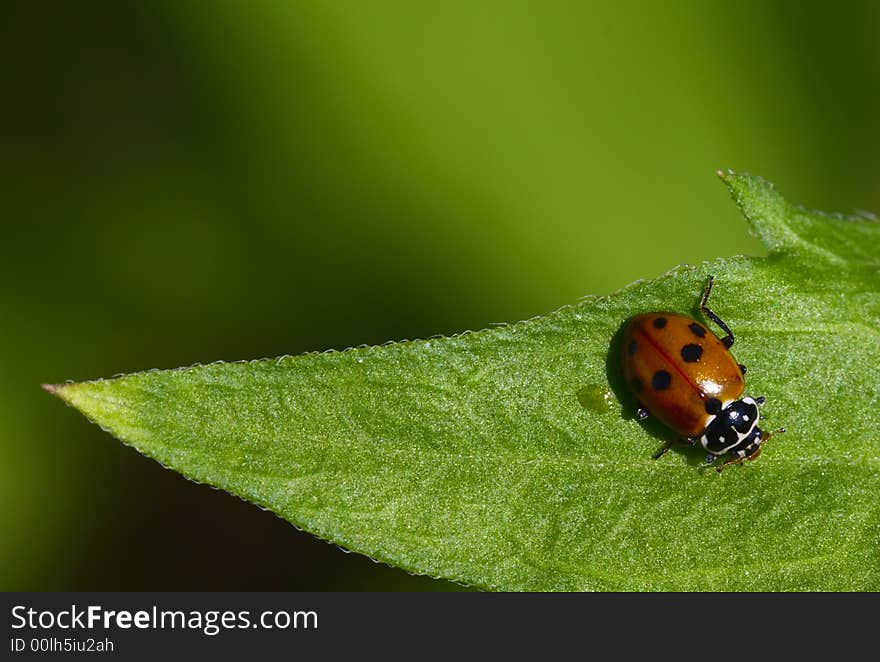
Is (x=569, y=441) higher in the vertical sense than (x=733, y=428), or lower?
lower

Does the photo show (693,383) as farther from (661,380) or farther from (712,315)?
(712,315)

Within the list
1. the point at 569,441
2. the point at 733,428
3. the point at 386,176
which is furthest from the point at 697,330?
the point at 386,176

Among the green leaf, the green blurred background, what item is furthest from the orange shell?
the green blurred background

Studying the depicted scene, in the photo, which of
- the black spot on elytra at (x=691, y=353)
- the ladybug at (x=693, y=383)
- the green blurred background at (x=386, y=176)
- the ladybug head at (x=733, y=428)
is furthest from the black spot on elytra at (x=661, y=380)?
the green blurred background at (x=386, y=176)

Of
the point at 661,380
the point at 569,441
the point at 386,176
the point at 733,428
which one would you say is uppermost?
the point at 386,176

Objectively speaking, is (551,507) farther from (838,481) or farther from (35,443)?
(35,443)

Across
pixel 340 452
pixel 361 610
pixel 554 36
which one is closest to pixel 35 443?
pixel 361 610

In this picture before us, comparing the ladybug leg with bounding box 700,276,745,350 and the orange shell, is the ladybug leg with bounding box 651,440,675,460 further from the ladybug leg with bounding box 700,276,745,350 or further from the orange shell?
the ladybug leg with bounding box 700,276,745,350
